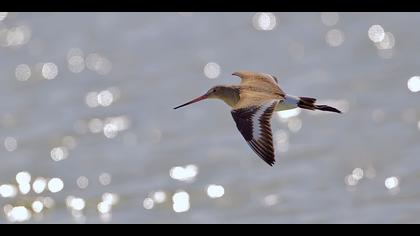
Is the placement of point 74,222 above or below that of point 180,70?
below

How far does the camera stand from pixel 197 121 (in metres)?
10.6

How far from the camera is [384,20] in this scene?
11703 mm

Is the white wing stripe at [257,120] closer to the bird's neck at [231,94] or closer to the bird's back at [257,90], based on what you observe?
the bird's back at [257,90]

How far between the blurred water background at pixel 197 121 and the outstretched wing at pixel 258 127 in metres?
4.36

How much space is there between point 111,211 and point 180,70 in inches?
83.8

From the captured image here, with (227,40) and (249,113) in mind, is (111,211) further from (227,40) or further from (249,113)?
(249,113)

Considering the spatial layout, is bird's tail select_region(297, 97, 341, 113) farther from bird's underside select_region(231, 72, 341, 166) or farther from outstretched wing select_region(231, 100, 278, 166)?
outstretched wing select_region(231, 100, 278, 166)

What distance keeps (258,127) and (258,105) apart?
9.8 inches

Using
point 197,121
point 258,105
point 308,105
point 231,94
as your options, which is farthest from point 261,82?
point 197,121

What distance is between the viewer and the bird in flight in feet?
15.3
